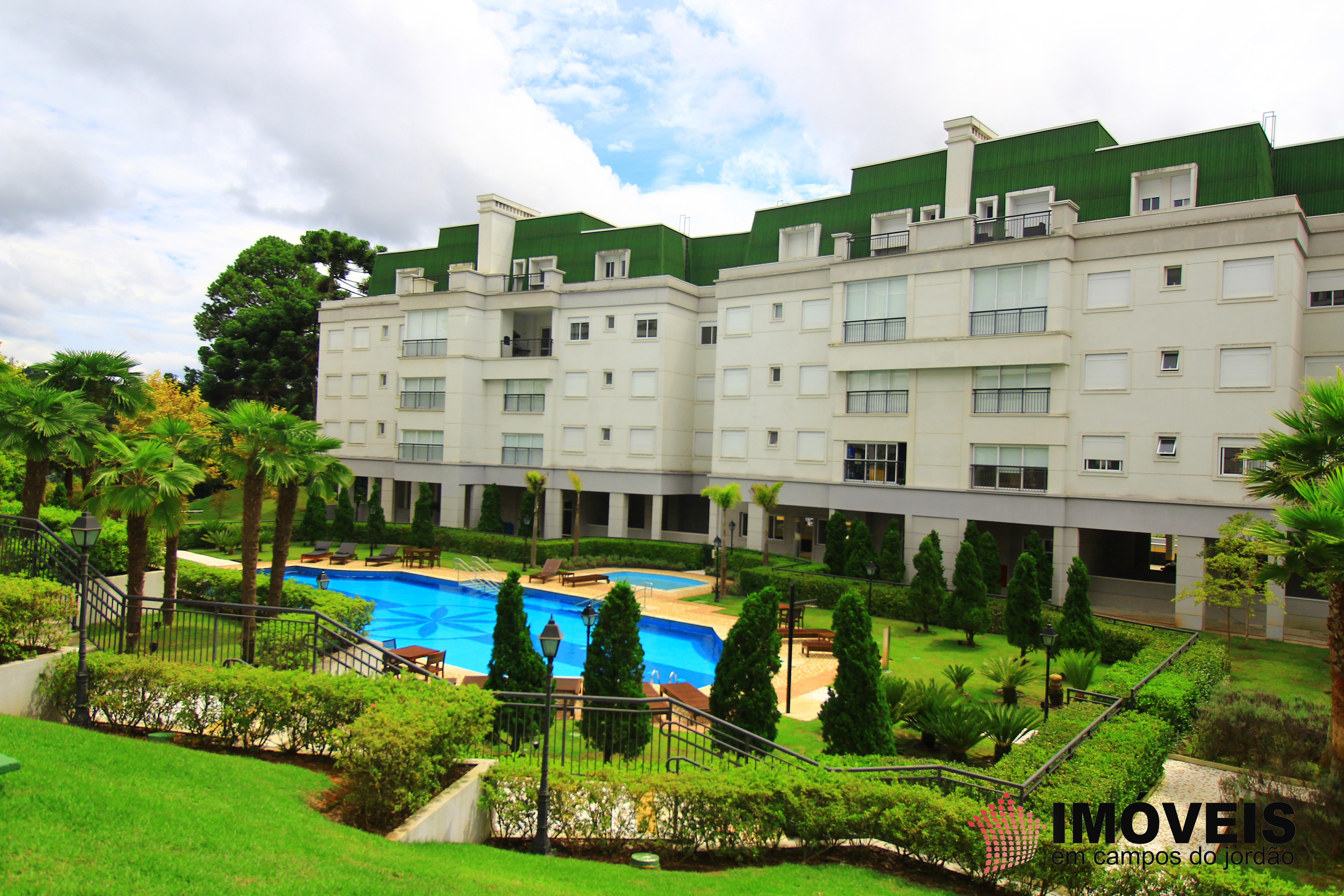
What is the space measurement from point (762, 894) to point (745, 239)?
113ft

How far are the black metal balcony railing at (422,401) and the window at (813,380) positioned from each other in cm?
1938

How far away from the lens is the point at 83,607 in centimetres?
1038

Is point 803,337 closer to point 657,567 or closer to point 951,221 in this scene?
point 951,221

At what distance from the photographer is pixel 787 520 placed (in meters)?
36.6

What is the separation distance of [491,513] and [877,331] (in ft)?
66.9

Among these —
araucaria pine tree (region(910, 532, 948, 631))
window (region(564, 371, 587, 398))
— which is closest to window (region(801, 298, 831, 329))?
araucaria pine tree (region(910, 532, 948, 631))

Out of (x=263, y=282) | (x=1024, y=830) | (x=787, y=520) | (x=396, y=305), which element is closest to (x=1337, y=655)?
(x=1024, y=830)

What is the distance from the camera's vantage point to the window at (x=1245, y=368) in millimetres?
22797

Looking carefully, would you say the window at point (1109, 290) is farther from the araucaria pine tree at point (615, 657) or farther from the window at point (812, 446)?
the araucaria pine tree at point (615, 657)

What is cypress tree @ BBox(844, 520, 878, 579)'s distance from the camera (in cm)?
2842

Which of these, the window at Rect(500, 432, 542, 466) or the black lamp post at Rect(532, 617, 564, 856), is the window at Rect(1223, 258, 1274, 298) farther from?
the window at Rect(500, 432, 542, 466)

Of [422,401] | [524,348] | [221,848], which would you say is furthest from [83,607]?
[524,348]

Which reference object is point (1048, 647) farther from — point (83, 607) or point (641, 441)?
point (641, 441)

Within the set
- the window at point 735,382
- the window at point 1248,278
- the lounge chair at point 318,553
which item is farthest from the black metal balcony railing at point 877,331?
the lounge chair at point 318,553
